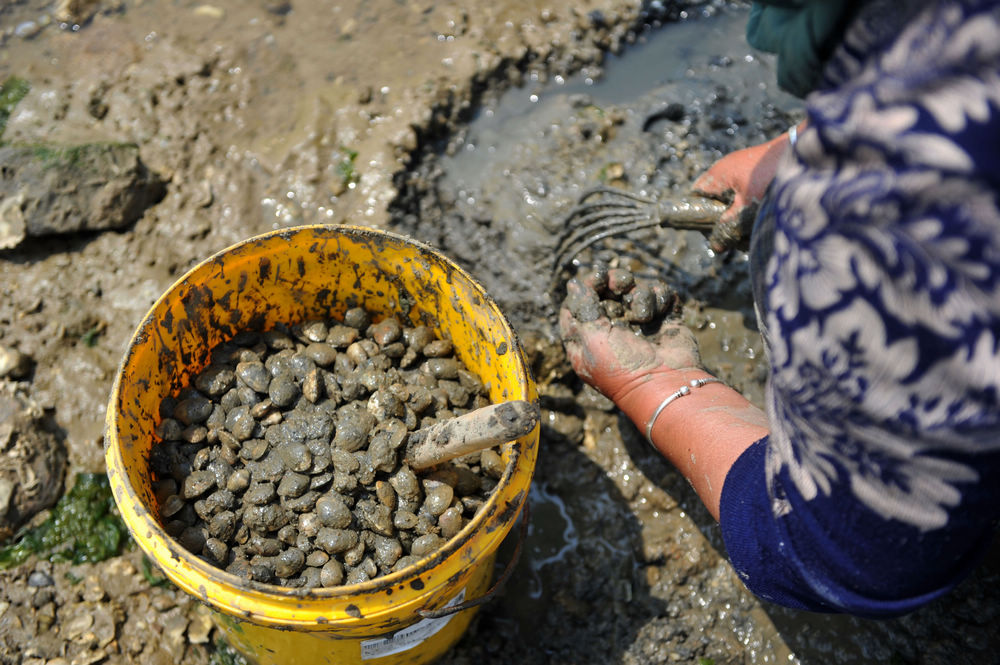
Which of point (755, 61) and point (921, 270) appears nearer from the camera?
point (921, 270)

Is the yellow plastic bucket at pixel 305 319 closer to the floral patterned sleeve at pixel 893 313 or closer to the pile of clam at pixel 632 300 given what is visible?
the pile of clam at pixel 632 300

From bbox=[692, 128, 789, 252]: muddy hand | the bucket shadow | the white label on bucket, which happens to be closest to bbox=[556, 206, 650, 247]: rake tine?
bbox=[692, 128, 789, 252]: muddy hand

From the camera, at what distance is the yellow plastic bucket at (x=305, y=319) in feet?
4.81

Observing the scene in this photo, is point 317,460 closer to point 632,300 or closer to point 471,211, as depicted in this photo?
point 632,300

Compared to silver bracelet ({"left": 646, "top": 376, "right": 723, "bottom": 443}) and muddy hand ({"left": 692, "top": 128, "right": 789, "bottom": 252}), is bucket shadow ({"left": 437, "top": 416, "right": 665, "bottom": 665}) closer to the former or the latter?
silver bracelet ({"left": 646, "top": 376, "right": 723, "bottom": 443})

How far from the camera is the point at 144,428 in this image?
1827mm

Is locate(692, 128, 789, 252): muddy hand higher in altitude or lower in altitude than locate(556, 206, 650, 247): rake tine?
higher

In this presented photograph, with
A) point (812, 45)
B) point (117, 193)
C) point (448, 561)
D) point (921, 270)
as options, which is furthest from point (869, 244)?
point (117, 193)

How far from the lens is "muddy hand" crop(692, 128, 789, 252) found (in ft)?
7.00

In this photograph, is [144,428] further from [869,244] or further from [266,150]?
[869,244]

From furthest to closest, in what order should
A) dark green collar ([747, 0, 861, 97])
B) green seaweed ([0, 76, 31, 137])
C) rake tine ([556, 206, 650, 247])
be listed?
1. green seaweed ([0, 76, 31, 137])
2. rake tine ([556, 206, 650, 247])
3. dark green collar ([747, 0, 861, 97])

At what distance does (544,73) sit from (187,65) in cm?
159

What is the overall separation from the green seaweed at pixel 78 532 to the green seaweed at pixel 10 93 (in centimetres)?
172

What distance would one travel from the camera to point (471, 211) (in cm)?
281
